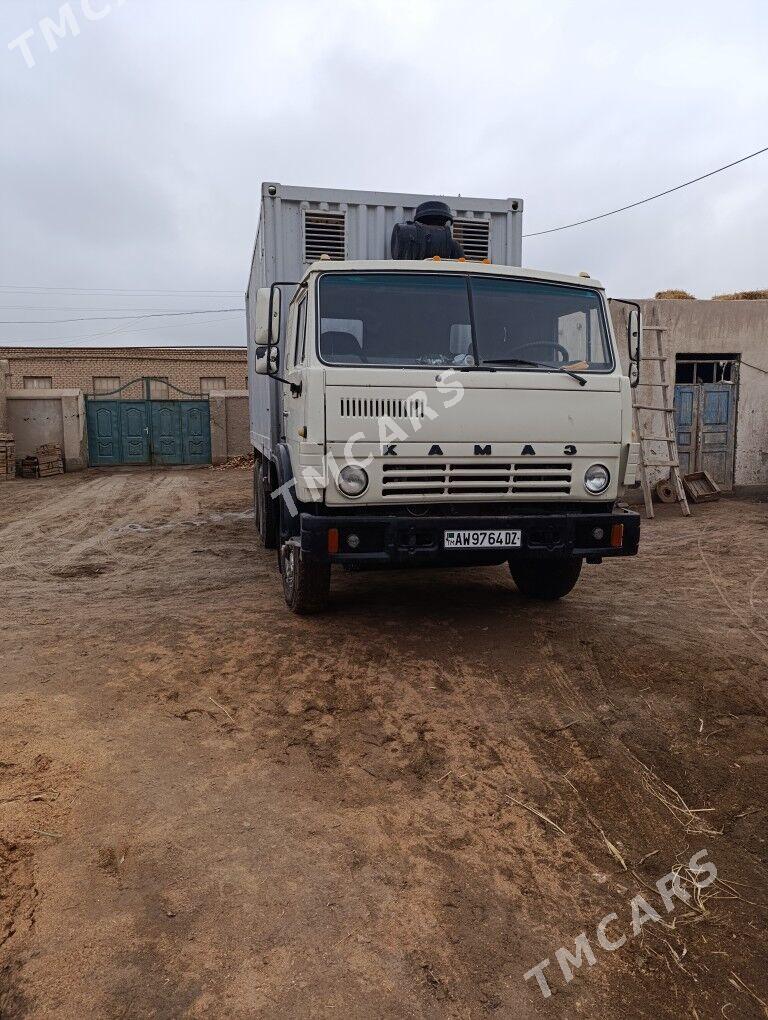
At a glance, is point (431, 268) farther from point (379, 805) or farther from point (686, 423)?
point (686, 423)

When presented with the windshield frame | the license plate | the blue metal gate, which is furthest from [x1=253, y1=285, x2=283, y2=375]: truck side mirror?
the blue metal gate

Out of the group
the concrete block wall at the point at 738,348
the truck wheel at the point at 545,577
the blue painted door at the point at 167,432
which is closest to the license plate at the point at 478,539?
the truck wheel at the point at 545,577

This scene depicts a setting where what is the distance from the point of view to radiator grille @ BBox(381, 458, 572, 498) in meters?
4.43

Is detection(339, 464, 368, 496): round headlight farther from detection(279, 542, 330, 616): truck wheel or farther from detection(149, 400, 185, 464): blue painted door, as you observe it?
detection(149, 400, 185, 464): blue painted door

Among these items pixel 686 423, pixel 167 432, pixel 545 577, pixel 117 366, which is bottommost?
pixel 545 577

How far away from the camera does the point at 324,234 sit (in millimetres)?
6281

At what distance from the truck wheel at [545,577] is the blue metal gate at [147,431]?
19386 millimetres

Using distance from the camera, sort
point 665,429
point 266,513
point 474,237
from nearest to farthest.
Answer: point 474,237, point 266,513, point 665,429

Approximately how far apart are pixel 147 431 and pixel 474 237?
1912cm

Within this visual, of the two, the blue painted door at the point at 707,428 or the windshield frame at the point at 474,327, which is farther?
the blue painted door at the point at 707,428

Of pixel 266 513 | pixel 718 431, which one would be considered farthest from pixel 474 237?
pixel 718 431

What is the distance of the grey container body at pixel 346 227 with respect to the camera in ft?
20.4

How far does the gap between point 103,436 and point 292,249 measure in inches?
732

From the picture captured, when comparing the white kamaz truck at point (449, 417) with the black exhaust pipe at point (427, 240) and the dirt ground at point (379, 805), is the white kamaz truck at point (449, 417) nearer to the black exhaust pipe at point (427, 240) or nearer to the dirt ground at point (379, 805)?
the dirt ground at point (379, 805)
